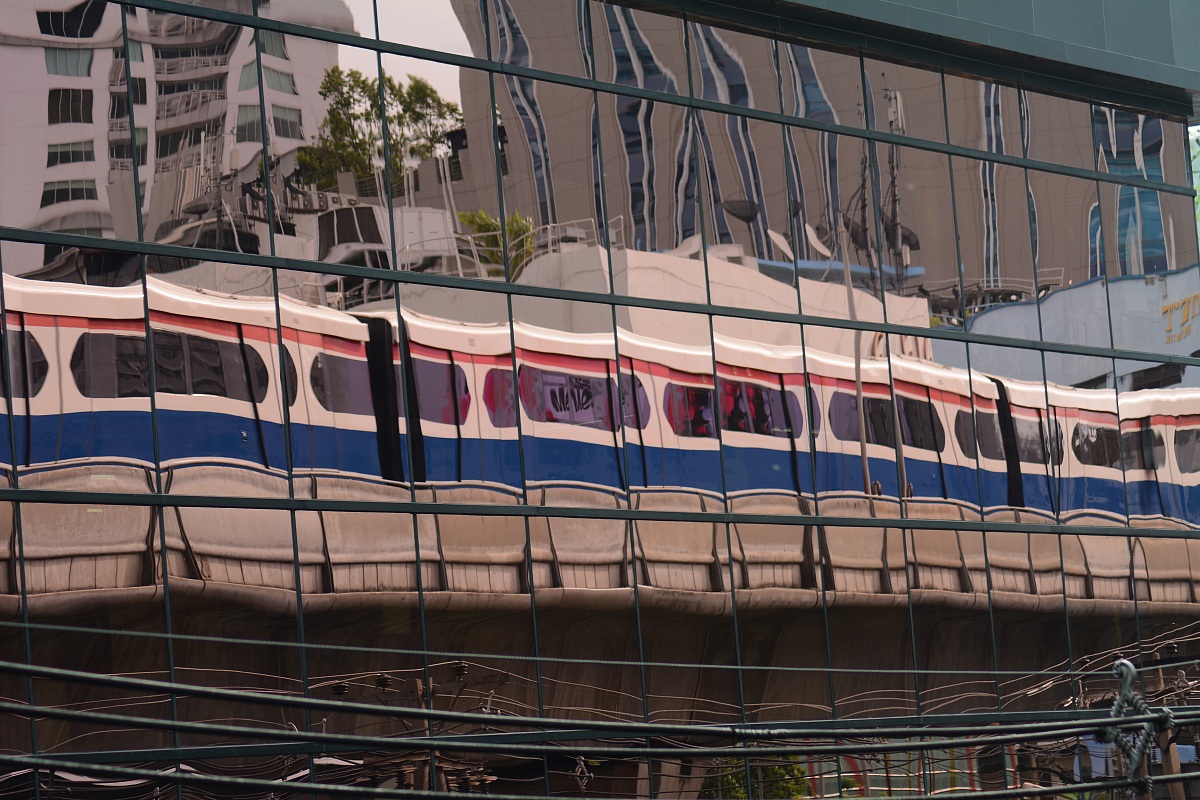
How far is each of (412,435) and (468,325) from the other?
163 cm

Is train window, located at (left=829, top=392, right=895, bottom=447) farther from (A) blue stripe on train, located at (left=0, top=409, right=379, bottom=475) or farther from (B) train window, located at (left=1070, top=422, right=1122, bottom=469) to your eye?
(A) blue stripe on train, located at (left=0, top=409, right=379, bottom=475)

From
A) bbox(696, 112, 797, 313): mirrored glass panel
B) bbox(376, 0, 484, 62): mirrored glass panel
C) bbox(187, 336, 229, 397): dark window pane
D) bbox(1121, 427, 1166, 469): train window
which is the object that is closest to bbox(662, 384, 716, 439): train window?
bbox(696, 112, 797, 313): mirrored glass panel

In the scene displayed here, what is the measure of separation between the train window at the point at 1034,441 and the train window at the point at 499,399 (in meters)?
9.31

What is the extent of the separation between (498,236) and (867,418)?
6472 millimetres

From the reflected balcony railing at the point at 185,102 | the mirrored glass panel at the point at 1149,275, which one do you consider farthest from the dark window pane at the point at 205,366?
the mirrored glass panel at the point at 1149,275

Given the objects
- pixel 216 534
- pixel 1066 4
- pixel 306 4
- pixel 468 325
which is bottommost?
pixel 216 534

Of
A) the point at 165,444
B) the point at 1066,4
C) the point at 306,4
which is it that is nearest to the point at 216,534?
the point at 165,444

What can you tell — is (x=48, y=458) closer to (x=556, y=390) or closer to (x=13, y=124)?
(x=13, y=124)

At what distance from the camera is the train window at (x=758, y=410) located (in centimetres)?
1886

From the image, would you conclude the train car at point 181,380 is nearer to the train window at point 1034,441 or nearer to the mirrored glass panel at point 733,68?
the mirrored glass panel at point 733,68

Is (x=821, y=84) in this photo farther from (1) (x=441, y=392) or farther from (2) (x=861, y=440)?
(1) (x=441, y=392)

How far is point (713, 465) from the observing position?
1853 cm

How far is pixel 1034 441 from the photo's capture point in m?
22.2

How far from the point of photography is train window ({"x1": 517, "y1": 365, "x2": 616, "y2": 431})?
56.0ft
